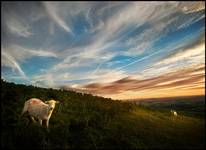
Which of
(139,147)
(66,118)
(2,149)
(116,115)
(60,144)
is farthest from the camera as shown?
(116,115)

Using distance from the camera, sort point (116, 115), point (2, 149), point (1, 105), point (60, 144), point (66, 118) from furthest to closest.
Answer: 1. point (116, 115)
2. point (66, 118)
3. point (1, 105)
4. point (60, 144)
5. point (2, 149)

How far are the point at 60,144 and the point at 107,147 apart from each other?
2.97 m

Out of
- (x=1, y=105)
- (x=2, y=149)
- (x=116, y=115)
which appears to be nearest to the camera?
(x=2, y=149)

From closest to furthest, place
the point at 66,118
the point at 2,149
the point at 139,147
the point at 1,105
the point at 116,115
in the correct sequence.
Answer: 1. the point at 2,149
2. the point at 139,147
3. the point at 1,105
4. the point at 66,118
5. the point at 116,115

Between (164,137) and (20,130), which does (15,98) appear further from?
(164,137)

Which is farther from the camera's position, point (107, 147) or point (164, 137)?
point (164, 137)

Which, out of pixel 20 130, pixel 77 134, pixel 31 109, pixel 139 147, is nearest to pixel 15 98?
pixel 31 109

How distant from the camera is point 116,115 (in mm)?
23828

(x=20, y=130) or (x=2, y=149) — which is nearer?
(x=2, y=149)

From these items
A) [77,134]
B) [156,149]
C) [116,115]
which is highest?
[116,115]

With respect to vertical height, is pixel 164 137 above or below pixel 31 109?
below

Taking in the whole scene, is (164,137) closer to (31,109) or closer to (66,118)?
(66,118)

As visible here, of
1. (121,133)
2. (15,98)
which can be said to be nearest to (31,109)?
(15,98)

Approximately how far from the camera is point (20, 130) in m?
14.8
